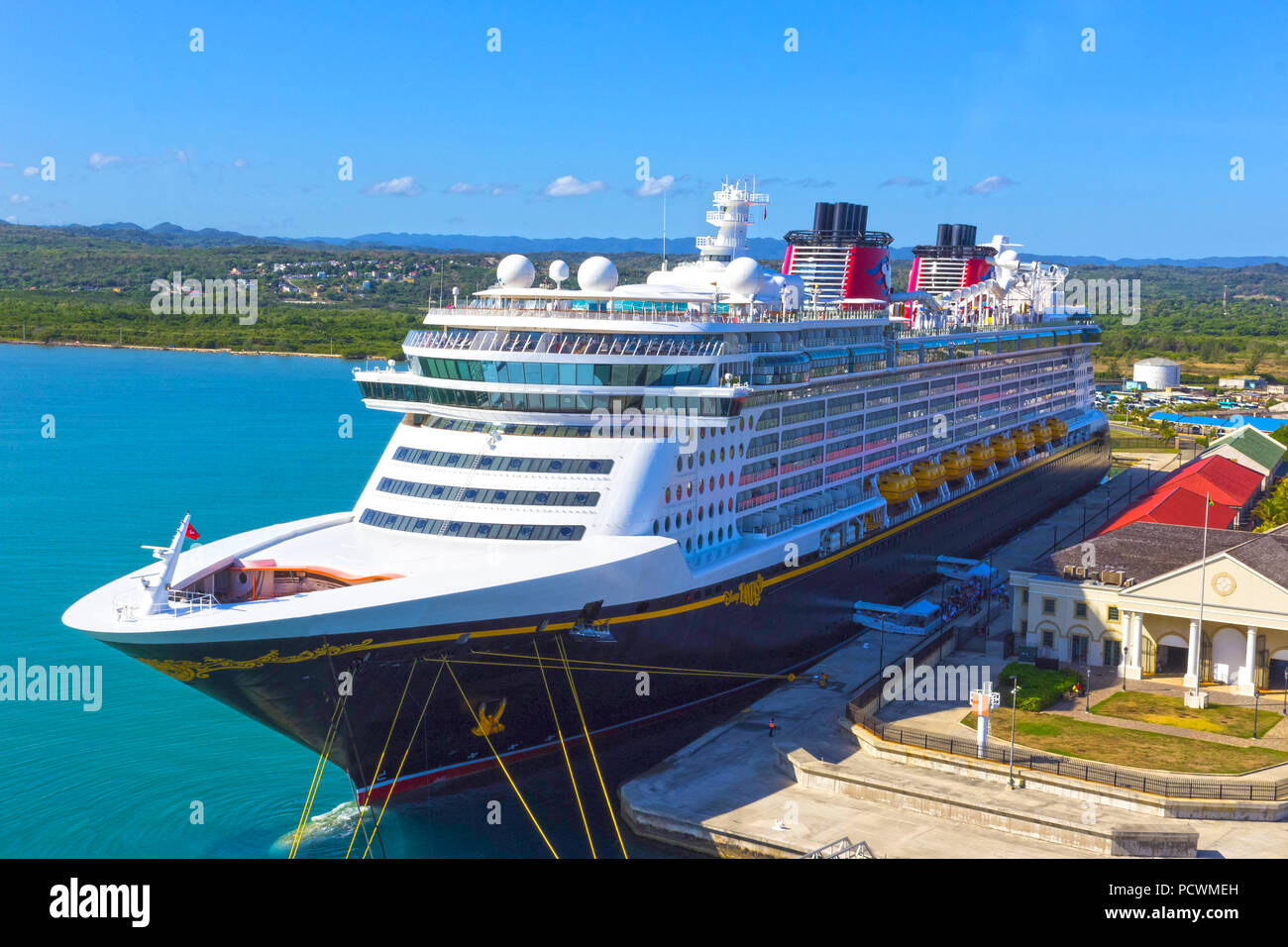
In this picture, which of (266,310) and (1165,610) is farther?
(266,310)

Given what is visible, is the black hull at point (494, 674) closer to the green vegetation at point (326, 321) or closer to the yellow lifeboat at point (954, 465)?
the yellow lifeboat at point (954, 465)

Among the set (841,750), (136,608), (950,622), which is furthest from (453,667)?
(950,622)

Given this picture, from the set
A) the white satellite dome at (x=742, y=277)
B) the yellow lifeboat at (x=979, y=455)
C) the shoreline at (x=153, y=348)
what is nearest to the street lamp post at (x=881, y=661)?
the white satellite dome at (x=742, y=277)

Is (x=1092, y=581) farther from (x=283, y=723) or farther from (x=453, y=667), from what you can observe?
Answer: (x=283, y=723)

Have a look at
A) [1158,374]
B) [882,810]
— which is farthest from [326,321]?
[882,810]

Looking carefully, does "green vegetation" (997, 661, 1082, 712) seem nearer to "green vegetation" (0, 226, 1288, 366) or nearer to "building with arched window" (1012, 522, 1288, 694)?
"building with arched window" (1012, 522, 1288, 694)

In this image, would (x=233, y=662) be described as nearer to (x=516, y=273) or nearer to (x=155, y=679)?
(x=516, y=273)
